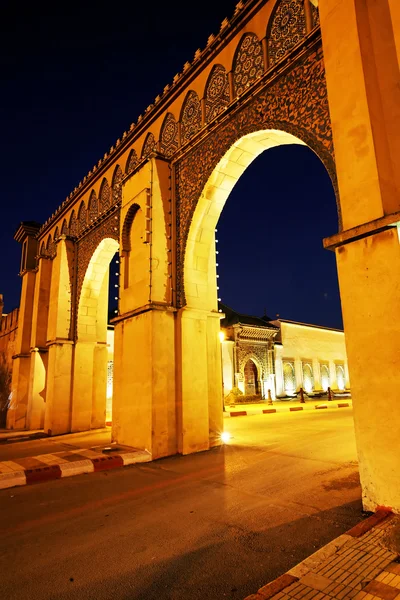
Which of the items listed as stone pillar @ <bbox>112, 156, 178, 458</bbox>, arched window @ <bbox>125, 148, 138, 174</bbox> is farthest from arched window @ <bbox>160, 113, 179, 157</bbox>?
arched window @ <bbox>125, 148, 138, 174</bbox>

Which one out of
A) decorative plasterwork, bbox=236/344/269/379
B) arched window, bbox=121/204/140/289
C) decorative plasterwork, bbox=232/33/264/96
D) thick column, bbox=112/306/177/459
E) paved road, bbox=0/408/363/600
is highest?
decorative plasterwork, bbox=232/33/264/96

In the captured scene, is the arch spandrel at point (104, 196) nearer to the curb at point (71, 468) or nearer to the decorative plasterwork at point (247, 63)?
the decorative plasterwork at point (247, 63)

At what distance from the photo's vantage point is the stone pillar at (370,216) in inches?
117

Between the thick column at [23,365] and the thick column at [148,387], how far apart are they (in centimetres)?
647

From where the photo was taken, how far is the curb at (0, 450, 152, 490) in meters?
4.66

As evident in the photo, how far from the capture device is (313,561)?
7.31ft

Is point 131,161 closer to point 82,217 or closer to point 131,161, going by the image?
point 131,161

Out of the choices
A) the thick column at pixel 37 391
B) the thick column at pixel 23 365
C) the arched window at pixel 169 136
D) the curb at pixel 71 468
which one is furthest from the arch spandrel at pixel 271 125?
the thick column at pixel 23 365

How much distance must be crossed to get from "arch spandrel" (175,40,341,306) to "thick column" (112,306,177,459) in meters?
0.68

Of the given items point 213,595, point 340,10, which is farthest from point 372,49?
point 213,595

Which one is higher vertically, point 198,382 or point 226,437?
point 198,382

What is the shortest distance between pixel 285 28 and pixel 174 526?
6.01m

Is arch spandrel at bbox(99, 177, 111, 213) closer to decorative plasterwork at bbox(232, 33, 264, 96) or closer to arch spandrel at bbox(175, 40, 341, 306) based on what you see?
arch spandrel at bbox(175, 40, 341, 306)

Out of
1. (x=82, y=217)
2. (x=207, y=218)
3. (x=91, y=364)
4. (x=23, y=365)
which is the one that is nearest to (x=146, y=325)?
(x=207, y=218)
